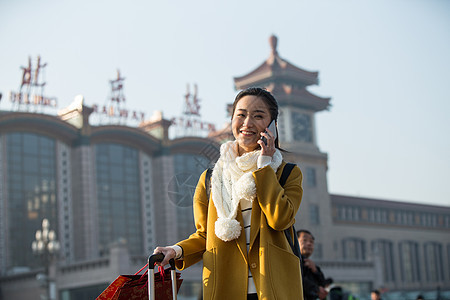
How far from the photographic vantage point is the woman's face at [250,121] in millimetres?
2918

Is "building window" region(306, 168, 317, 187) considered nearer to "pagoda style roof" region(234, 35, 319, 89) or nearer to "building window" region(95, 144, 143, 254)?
"pagoda style roof" region(234, 35, 319, 89)

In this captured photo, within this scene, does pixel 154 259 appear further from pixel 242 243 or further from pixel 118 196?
pixel 118 196

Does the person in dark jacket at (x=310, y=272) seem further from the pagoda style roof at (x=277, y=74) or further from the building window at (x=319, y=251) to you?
the pagoda style roof at (x=277, y=74)

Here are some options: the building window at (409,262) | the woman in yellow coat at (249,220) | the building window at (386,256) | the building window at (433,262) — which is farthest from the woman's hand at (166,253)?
the building window at (433,262)

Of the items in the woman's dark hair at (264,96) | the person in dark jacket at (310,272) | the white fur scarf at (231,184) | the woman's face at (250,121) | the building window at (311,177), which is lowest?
the person in dark jacket at (310,272)

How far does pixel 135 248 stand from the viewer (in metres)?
41.8

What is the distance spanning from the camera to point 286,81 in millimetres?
48625

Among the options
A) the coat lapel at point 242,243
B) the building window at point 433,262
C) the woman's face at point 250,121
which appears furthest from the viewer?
→ the building window at point 433,262

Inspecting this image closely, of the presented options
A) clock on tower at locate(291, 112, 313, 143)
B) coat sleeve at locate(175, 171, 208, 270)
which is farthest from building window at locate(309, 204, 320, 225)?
coat sleeve at locate(175, 171, 208, 270)

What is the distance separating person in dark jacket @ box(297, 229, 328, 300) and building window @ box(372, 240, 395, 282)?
47308 mm

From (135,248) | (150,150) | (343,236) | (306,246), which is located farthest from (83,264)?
(306,246)

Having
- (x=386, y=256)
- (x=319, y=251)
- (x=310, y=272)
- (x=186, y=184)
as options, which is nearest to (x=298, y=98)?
(x=319, y=251)

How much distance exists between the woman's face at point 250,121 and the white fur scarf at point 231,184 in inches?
2.0

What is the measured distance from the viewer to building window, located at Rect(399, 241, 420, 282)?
54.2 metres
